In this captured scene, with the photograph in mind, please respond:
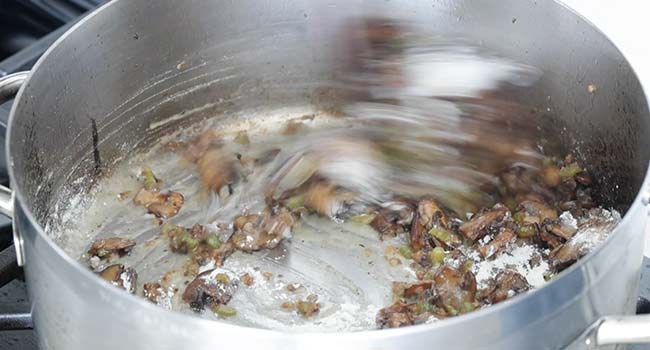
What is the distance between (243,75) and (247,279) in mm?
360

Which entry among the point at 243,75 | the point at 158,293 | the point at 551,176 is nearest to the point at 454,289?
the point at 551,176

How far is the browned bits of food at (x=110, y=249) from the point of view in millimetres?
1366

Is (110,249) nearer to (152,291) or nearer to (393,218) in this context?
(152,291)

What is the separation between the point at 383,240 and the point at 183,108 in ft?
1.28

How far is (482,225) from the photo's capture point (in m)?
1.37

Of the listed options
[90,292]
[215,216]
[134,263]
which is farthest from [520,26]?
[90,292]

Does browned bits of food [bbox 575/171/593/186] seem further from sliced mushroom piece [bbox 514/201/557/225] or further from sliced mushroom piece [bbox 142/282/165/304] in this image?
sliced mushroom piece [bbox 142/282/165/304]

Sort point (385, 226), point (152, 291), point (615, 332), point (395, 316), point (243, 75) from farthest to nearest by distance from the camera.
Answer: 1. point (243, 75)
2. point (385, 226)
3. point (152, 291)
4. point (395, 316)
5. point (615, 332)

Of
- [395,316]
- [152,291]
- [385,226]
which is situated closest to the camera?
[395,316]

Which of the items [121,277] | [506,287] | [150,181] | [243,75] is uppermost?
[243,75]

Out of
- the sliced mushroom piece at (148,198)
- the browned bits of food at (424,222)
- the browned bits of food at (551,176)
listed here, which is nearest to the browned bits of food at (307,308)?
the browned bits of food at (424,222)

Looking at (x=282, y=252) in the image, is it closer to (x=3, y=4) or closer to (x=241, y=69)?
(x=241, y=69)

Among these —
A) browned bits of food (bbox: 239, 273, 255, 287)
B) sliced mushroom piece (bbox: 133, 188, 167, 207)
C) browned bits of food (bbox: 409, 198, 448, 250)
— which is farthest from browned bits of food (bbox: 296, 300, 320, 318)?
sliced mushroom piece (bbox: 133, 188, 167, 207)

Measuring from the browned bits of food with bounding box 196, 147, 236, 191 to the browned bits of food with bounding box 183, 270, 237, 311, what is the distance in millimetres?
211
